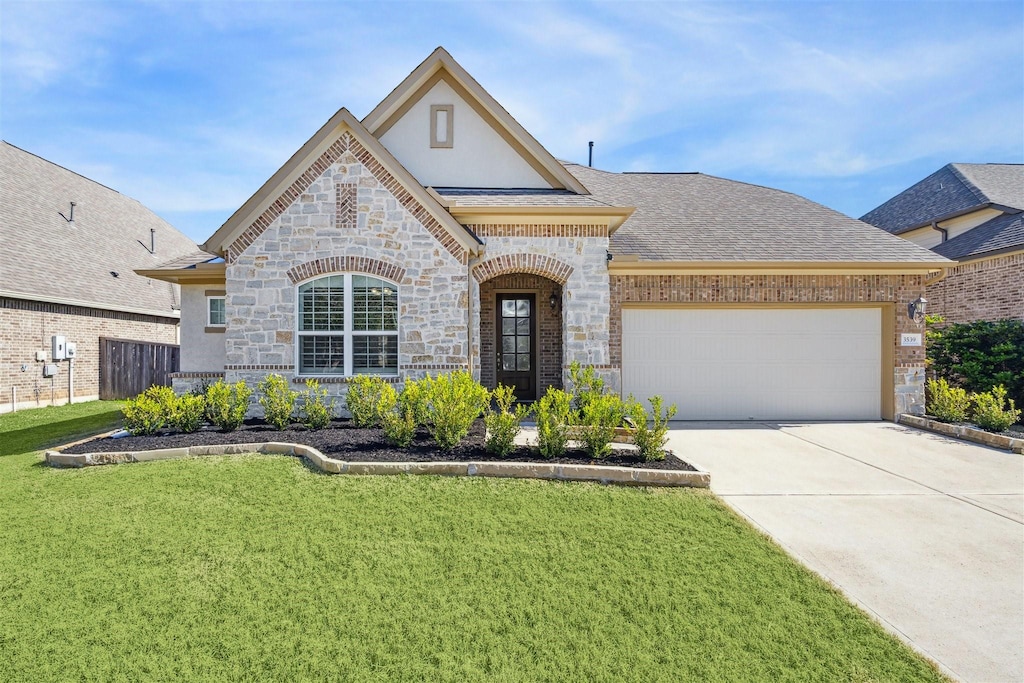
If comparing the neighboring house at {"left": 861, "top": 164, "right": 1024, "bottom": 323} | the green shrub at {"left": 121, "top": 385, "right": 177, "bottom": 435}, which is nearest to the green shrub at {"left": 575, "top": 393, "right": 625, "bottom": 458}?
the green shrub at {"left": 121, "top": 385, "right": 177, "bottom": 435}

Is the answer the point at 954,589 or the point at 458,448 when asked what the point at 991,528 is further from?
the point at 458,448

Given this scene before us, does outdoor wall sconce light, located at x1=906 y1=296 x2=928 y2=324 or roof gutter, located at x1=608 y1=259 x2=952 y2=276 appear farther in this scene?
outdoor wall sconce light, located at x1=906 y1=296 x2=928 y2=324

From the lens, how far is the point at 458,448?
7.13 metres

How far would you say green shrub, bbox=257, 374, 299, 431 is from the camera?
8297 mm

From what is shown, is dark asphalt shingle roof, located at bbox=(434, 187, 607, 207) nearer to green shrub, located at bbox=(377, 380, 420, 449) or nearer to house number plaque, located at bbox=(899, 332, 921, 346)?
green shrub, located at bbox=(377, 380, 420, 449)

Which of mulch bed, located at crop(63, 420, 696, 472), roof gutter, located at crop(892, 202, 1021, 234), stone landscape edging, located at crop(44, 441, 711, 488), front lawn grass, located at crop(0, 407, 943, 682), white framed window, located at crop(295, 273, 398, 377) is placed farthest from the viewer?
roof gutter, located at crop(892, 202, 1021, 234)

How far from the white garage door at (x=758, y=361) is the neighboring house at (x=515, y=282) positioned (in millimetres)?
31

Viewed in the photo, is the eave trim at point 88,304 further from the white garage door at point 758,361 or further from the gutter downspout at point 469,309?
the white garage door at point 758,361

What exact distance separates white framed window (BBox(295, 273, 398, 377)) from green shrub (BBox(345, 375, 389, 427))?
2.81 feet

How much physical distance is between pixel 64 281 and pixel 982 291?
2584 cm

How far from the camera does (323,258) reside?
367 inches

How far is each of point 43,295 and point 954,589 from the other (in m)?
19.1

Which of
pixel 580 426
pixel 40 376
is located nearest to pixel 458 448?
pixel 580 426

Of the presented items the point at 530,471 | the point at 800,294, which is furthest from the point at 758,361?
the point at 530,471
